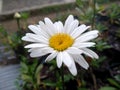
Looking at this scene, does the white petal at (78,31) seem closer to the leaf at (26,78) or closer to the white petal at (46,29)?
the white petal at (46,29)

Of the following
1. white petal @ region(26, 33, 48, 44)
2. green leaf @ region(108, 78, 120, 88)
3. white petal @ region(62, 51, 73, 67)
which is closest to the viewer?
white petal @ region(62, 51, 73, 67)

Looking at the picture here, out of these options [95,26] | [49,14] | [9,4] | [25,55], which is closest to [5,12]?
[9,4]

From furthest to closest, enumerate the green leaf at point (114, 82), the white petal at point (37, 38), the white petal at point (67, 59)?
1. the green leaf at point (114, 82)
2. the white petal at point (37, 38)
3. the white petal at point (67, 59)

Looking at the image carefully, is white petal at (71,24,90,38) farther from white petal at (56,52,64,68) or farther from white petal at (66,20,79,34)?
white petal at (56,52,64,68)

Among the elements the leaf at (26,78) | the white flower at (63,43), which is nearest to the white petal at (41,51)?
the white flower at (63,43)

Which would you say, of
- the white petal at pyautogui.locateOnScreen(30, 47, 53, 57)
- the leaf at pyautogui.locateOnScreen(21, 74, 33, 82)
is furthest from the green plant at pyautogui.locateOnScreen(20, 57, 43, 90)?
the white petal at pyautogui.locateOnScreen(30, 47, 53, 57)

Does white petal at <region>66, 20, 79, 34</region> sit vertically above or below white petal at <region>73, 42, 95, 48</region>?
above

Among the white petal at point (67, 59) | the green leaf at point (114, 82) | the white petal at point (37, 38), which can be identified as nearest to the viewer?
the white petal at point (67, 59)

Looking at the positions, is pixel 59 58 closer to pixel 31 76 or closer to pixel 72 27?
pixel 72 27

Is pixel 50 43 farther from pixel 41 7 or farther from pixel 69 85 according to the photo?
pixel 41 7
